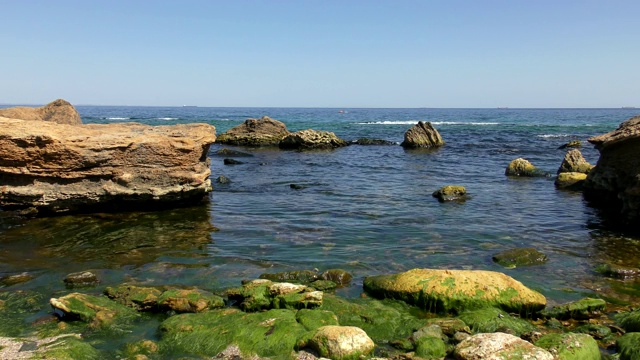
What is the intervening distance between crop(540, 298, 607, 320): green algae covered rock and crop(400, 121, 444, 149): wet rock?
109ft

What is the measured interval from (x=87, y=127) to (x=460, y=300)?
1264 centimetres

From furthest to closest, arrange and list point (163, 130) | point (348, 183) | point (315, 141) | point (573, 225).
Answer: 1. point (315, 141)
2. point (348, 183)
3. point (163, 130)
4. point (573, 225)

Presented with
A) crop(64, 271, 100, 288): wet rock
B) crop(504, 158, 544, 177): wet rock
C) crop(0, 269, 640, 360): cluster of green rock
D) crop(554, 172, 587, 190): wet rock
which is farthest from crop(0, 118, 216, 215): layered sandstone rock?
crop(504, 158, 544, 177): wet rock

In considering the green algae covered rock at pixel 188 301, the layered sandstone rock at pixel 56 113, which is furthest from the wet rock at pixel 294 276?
the layered sandstone rock at pixel 56 113

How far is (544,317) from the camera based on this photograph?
8.43m

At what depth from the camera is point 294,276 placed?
33.2ft

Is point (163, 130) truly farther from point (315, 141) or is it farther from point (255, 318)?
point (315, 141)

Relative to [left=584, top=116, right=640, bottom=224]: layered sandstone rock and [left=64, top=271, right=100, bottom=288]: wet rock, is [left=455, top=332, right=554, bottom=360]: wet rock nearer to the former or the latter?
[left=64, top=271, right=100, bottom=288]: wet rock

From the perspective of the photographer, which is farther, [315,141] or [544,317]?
[315,141]

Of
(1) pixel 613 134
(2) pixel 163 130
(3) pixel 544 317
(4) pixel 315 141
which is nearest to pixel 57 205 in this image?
(2) pixel 163 130

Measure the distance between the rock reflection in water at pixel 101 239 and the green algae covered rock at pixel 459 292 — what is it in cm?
551

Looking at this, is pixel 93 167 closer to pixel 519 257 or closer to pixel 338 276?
pixel 338 276

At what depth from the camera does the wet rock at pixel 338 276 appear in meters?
10.0

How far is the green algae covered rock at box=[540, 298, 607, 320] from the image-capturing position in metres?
8.36
